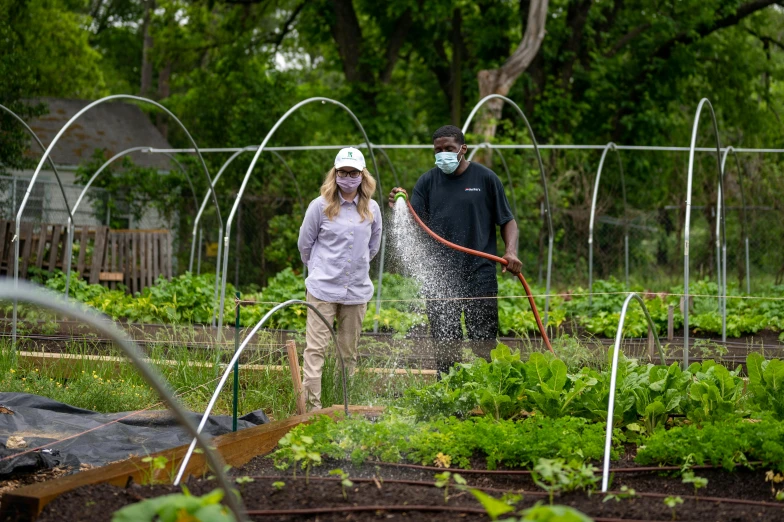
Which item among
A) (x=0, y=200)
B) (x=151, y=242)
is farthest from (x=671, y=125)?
(x=0, y=200)

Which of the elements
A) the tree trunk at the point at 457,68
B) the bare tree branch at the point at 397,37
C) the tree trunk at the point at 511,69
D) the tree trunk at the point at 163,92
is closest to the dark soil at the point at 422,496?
the tree trunk at the point at 511,69

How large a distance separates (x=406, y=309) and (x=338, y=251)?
10.6ft

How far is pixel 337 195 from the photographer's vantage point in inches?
211

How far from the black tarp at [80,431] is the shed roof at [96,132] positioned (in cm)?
1560

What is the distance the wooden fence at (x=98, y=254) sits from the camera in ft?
40.0

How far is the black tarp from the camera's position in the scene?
14.0 ft

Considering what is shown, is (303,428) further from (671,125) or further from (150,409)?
(671,125)

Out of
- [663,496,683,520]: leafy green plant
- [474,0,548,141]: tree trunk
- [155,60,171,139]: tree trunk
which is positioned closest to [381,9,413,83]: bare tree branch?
[474,0,548,141]: tree trunk

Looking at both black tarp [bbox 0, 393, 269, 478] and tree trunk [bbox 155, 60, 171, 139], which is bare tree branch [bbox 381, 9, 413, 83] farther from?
black tarp [bbox 0, 393, 269, 478]

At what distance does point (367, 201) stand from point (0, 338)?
3217 mm

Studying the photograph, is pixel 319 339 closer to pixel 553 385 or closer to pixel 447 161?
pixel 447 161

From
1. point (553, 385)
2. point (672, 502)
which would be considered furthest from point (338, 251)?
point (672, 502)

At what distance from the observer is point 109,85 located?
94.2ft

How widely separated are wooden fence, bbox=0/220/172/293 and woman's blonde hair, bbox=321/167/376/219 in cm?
725
